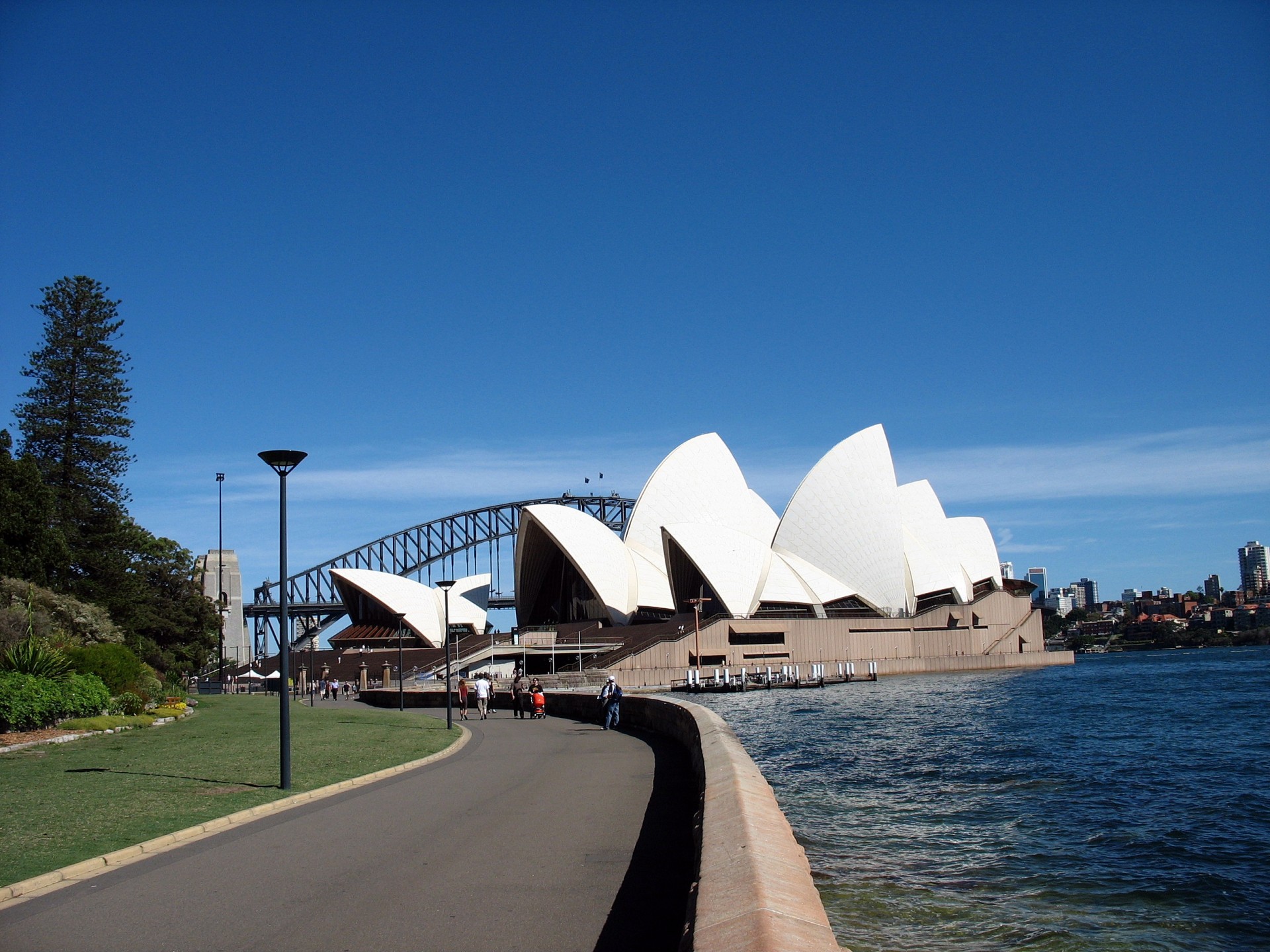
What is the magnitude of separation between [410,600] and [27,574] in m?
50.1

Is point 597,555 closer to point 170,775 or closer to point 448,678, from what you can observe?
point 448,678

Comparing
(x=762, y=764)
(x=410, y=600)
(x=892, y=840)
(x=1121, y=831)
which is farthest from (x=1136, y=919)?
(x=410, y=600)

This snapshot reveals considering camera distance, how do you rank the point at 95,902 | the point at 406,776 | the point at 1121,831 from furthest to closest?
1. the point at 406,776
2. the point at 1121,831
3. the point at 95,902

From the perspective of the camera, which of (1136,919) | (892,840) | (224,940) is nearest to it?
(224,940)

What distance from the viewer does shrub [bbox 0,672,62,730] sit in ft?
59.8

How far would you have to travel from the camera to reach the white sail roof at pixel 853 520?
220 feet

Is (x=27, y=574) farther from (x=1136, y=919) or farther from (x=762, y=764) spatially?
(x=1136, y=919)

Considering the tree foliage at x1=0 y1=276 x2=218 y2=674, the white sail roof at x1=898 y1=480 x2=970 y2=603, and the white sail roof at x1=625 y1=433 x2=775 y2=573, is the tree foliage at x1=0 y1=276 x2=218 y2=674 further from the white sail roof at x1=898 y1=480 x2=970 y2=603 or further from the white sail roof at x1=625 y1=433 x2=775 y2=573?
the white sail roof at x1=898 y1=480 x2=970 y2=603

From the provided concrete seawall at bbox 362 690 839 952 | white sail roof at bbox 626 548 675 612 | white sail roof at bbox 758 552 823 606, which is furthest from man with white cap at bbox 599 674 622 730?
white sail roof at bbox 626 548 675 612

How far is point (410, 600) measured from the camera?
7950 centimetres

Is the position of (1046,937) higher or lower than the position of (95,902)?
lower

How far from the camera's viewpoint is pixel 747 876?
4840mm

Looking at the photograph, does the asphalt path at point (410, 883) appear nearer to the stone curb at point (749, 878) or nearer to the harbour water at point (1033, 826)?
the stone curb at point (749, 878)

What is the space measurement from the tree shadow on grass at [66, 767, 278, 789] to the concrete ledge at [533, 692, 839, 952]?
18.7 ft
